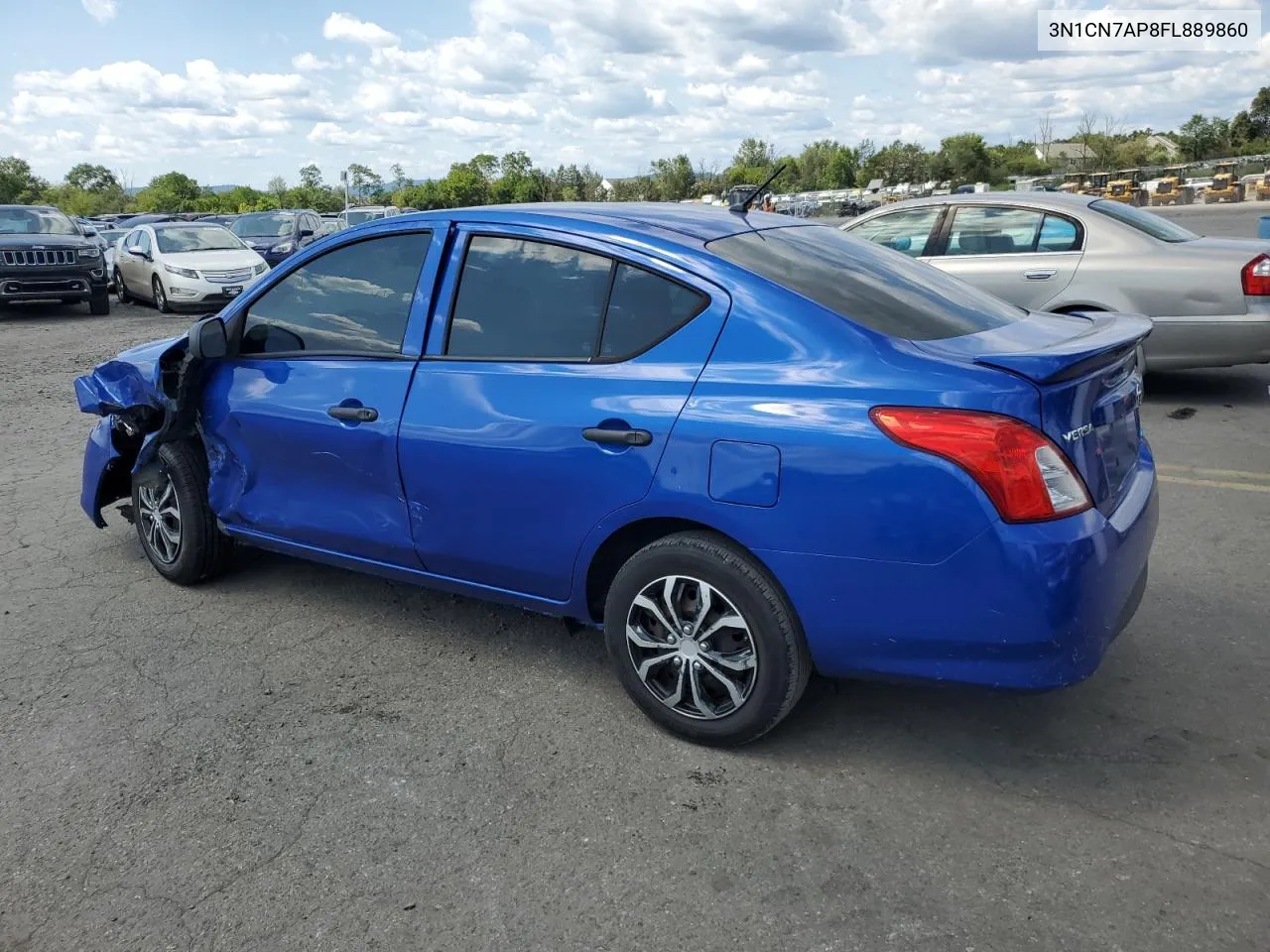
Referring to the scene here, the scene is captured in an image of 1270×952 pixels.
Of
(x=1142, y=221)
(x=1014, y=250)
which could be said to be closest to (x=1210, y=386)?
(x=1142, y=221)

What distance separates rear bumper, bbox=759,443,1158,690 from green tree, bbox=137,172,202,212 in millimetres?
77504

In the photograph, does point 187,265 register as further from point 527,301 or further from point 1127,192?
point 1127,192

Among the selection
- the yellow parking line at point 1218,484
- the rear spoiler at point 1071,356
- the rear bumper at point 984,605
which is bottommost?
the yellow parking line at point 1218,484

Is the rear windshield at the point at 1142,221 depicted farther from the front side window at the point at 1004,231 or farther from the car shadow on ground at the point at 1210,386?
the car shadow on ground at the point at 1210,386

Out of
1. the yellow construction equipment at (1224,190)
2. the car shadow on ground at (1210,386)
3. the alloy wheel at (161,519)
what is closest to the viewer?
the alloy wheel at (161,519)

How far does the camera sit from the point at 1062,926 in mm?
2461

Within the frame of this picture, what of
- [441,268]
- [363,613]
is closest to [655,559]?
[441,268]

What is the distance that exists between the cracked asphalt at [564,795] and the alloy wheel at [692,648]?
18 cm

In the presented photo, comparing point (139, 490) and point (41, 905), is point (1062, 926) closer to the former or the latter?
point (41, 905)

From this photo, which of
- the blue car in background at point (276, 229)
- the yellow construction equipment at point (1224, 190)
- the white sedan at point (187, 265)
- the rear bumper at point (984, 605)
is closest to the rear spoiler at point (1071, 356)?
the rear bumper at point (984, 605)

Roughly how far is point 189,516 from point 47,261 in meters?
14.8

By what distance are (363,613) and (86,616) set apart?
1184mm

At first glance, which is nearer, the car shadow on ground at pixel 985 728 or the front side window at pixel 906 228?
the car shadow on ground at pixel 985 728

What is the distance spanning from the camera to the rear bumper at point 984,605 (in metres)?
2.73
